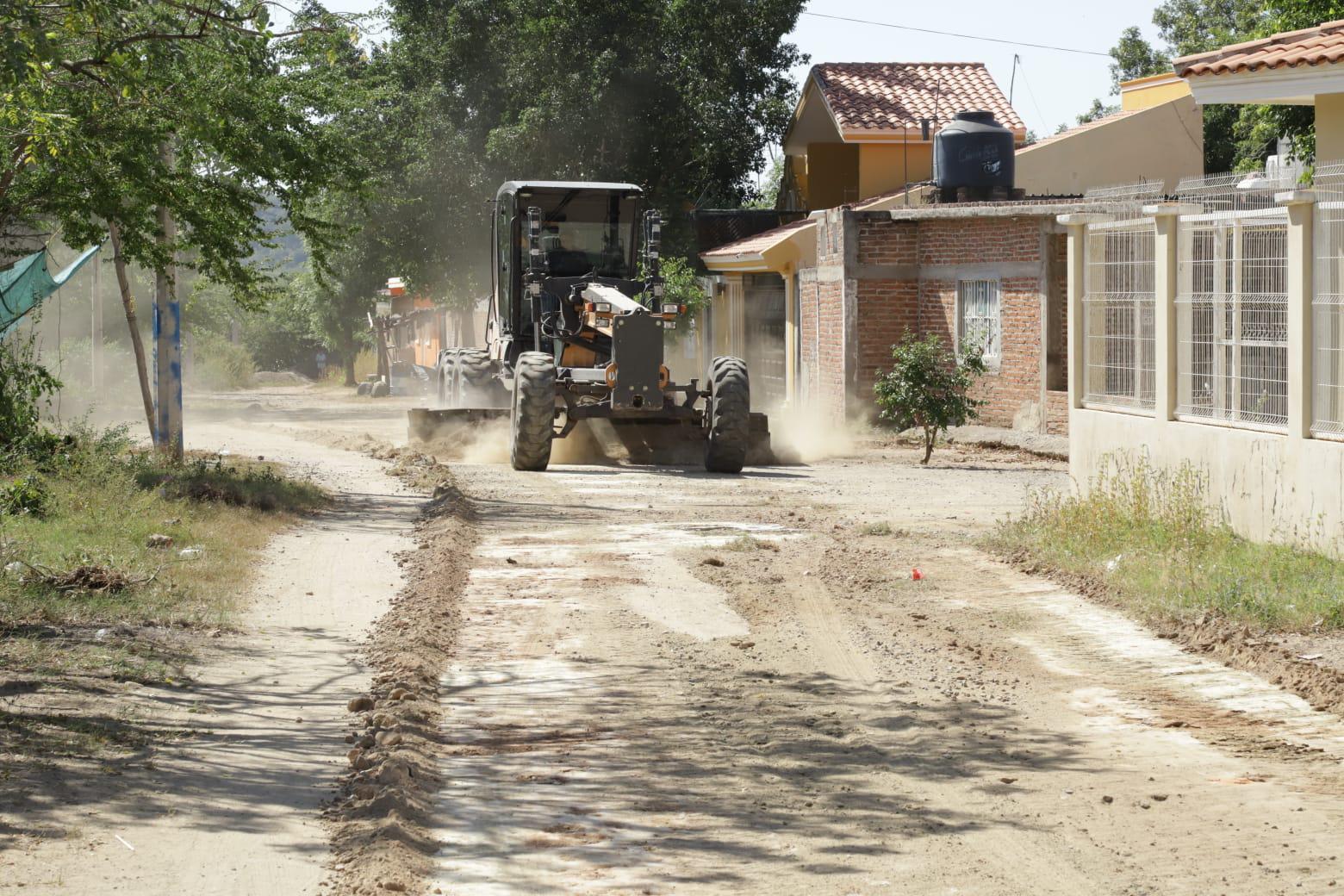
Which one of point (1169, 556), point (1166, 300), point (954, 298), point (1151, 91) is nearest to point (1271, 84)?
point (1166, 300)

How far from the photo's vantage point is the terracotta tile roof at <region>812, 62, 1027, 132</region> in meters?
35.9

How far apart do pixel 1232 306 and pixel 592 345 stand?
10.2m

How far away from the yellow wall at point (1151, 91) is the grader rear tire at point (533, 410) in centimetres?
1962

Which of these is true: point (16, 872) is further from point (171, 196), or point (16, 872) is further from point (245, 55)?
point (245, 55)

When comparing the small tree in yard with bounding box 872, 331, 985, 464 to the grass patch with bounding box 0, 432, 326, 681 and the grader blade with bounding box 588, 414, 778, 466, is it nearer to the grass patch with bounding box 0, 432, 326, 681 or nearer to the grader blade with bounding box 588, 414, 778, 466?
the grader blade with bounding box 588, 414, 778, 466

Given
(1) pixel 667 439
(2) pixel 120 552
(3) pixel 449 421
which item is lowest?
(2) pixel 120 552

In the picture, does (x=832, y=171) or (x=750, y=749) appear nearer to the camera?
(x=750, y=749)

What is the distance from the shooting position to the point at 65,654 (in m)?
8.62

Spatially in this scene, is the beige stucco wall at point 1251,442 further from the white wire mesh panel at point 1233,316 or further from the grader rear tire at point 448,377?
the grader rear tire at point 448,377

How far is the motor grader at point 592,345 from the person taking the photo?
63.9 feet

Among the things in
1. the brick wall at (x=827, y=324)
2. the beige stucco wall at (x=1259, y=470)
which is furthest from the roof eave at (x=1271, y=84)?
the brick wall at (x=827, y=324)

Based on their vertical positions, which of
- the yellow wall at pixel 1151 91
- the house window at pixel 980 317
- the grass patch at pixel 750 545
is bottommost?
the grass patch at pixel 750 545

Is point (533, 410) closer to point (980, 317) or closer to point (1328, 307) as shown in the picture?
point (980, 317)

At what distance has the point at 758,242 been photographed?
32.4m
